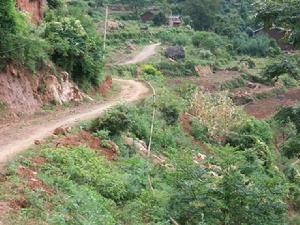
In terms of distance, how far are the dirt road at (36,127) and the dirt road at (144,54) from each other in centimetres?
2395

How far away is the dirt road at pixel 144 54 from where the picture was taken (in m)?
48.0

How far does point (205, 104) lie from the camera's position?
25.0 meters

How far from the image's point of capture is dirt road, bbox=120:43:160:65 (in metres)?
48.0

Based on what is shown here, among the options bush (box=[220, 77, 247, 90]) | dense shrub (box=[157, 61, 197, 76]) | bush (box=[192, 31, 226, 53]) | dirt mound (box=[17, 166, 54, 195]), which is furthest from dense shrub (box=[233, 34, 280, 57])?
dirt mound (box=[17, 166, 54, 195])

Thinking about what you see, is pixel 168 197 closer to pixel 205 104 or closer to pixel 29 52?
pixel 29 52

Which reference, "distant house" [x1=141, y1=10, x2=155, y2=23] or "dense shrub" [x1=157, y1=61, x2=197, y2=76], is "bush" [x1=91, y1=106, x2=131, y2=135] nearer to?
"dense shrub" [x1=157, y1=61, x2=197, y2=76]

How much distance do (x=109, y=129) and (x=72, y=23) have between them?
22.5 ft

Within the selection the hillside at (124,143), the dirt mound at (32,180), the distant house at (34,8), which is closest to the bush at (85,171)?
the hillside at (124,143)

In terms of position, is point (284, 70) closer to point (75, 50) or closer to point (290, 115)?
point (290, 115)

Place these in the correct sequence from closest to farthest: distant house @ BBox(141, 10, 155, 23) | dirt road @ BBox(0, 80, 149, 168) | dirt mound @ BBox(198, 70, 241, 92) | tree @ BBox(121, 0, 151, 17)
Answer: dirt road @ BBox(0, 80, 149, 168) < dirt mound @ BBox(198, 70, 241, 92) < distant house @ BBox(141, 10, 155, 23) < tree @ BBox(121, 0, 151, 17)

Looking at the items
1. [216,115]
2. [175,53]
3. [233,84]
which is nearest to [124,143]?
[216,115]

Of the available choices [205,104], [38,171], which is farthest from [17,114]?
[205,104]

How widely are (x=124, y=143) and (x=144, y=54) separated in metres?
35.7

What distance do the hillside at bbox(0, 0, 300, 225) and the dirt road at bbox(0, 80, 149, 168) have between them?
37 mm
